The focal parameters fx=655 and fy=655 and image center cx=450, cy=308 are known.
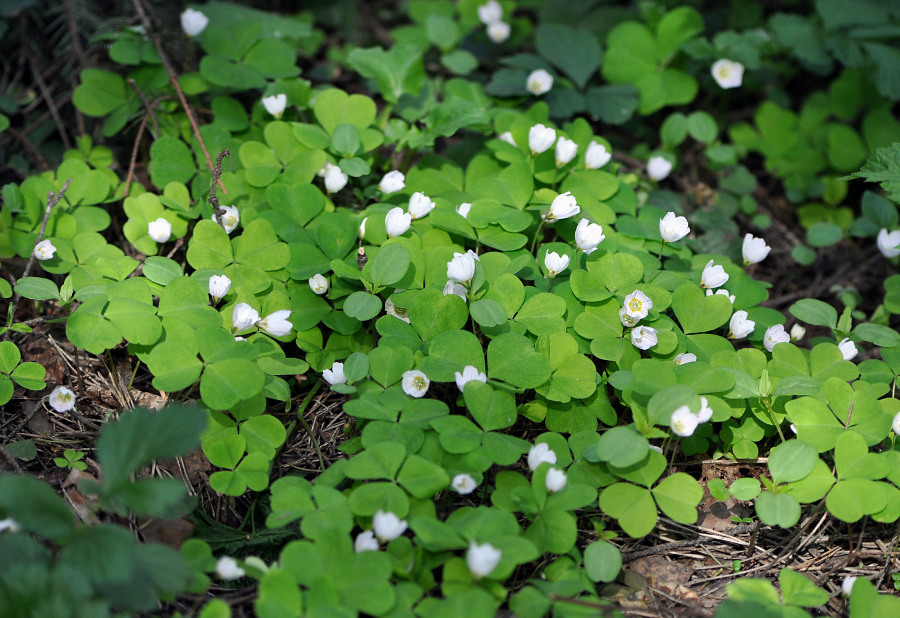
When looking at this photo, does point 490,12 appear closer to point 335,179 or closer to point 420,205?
point 335,179

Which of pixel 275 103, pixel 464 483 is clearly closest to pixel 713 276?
pixel 464 483

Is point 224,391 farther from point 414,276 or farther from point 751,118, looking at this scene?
point 751,118

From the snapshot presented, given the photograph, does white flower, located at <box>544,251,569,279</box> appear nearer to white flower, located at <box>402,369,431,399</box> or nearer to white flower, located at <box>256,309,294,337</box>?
white flower, located at <box>402,369,431,399</box>

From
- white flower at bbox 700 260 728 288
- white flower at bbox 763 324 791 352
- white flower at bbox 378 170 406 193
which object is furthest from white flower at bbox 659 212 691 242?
white flower at bbox 378 170 406 193

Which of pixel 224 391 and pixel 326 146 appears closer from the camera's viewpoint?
pixel 224 391

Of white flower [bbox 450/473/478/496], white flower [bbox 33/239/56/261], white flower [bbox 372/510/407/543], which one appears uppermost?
white flower [bbox 33/239/56/261]

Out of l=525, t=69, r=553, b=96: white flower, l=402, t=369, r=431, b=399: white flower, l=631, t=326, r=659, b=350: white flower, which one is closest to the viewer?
l=402, t=369, r=431, b=399: white flower

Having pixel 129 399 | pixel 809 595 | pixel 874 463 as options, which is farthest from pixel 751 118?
pixel 129 399
